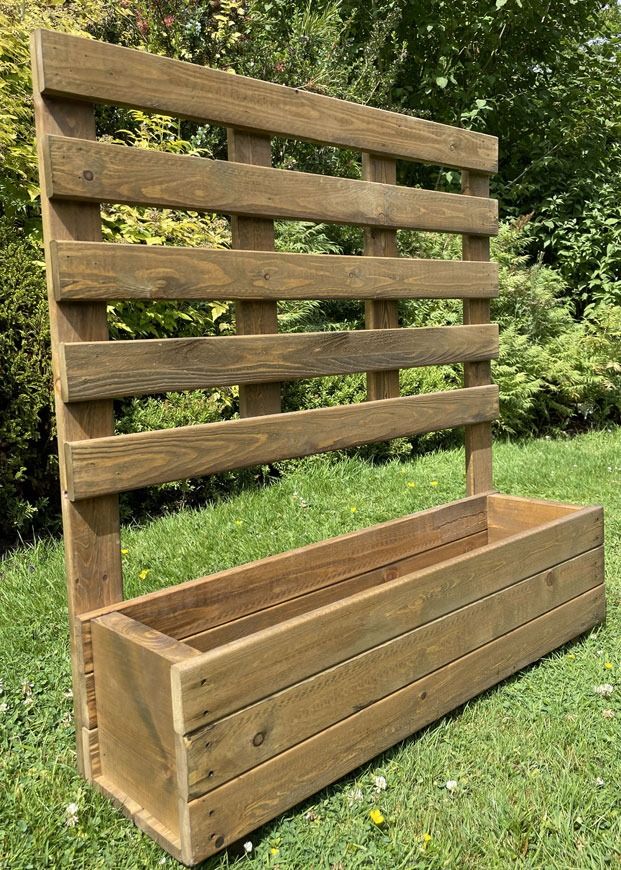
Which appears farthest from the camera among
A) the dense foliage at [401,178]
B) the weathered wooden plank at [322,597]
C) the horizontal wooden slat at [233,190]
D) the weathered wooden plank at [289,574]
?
the dense foliage at [401,178]

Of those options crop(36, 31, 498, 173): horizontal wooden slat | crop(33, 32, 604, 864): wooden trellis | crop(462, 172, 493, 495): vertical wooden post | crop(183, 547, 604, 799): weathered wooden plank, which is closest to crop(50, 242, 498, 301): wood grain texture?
crop(33, 32, 604, 864): wooden trellis

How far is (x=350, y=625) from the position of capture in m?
2.12

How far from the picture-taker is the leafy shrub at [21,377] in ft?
13.3

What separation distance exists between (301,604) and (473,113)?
687 cm

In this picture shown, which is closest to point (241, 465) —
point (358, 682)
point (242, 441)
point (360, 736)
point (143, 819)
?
point (242, 441)

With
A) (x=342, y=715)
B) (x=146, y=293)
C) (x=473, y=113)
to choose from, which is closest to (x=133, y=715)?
(x=342, y=715)

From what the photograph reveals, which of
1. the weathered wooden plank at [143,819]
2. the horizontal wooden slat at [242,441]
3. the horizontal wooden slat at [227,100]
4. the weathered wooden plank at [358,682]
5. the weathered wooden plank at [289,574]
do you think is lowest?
the weathered wooden plank at [143,819]

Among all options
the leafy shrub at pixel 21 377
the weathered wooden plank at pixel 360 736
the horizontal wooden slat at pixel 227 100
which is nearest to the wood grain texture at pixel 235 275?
the horizontal wooden slat at pixel 227 100

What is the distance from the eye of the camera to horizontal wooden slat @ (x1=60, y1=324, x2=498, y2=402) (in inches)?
80.0

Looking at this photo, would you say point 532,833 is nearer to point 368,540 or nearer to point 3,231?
point 368,540

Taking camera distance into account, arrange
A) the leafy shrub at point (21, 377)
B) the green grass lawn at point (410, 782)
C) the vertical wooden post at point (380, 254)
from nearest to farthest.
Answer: the green grass lawn at point (410, 782)
the vertical wooden post at point (380, 254)
the leafy shrub at point (21, 377)

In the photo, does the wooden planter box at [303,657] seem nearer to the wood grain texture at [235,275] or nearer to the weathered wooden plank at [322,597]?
the weathered wooden plank at [322,597]

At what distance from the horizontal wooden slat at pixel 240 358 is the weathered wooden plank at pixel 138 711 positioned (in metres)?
0.62

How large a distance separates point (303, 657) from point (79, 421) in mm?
832
